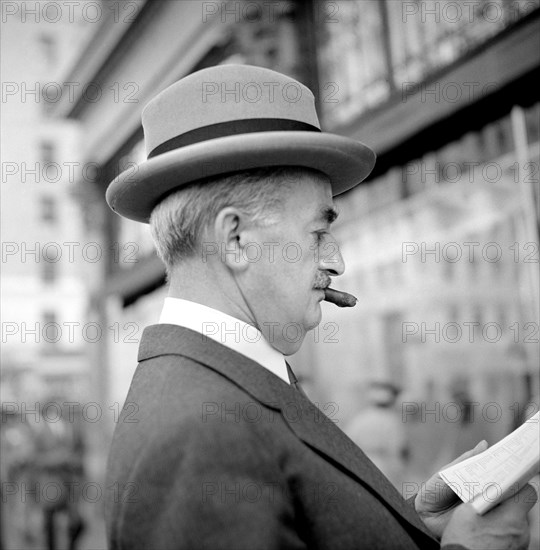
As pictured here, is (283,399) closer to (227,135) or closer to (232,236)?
(232,236)

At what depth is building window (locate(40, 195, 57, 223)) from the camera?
2977 centimetres

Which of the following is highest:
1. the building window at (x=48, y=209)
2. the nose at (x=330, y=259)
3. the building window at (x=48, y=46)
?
the building window at (x=48, y=46)

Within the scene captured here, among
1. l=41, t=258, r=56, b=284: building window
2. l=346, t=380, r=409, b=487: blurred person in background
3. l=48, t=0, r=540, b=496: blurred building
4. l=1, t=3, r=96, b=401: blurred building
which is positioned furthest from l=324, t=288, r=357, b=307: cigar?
l=41, t=258, r=56, b=284: building window

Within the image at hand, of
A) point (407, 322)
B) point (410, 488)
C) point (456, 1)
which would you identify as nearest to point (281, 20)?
point (456, 1)

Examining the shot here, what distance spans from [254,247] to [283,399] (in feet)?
1.03

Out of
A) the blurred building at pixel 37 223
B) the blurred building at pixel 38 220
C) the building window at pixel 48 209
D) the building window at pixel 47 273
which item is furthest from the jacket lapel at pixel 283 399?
the building window at pixel 47 273

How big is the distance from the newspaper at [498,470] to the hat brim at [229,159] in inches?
28.0

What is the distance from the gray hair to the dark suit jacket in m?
0.20

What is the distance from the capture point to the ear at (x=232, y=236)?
139 cm

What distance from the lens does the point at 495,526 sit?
1289mm

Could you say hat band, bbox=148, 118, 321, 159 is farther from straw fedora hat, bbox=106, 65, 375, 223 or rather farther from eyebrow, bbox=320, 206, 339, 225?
eyebrow, bbox=320, 206, 339, 225

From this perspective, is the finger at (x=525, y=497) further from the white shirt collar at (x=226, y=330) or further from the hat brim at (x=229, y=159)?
the hat brim at (x=229, y=159)

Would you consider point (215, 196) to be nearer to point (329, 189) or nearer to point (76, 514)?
point (329, 189)

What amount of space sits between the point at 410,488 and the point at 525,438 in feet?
11.7
